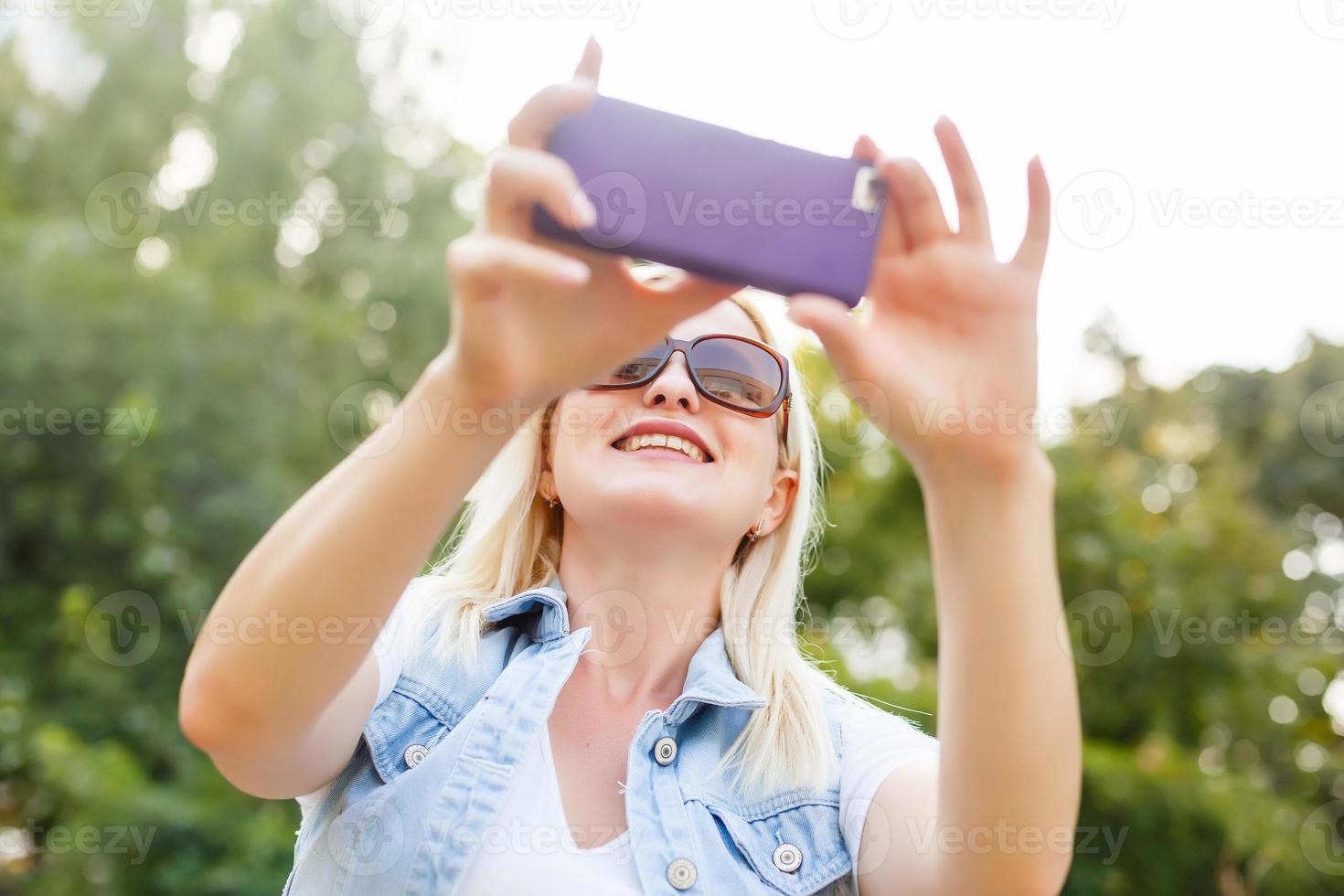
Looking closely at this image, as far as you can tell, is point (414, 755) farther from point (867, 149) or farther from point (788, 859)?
point (867, 149)

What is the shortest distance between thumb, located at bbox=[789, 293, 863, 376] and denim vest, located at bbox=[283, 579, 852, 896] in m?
0.88

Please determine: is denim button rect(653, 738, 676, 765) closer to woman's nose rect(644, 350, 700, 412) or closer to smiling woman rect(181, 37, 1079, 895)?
smiling woman rect(181, 37, 1079, 895)

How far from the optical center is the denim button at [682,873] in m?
1.66

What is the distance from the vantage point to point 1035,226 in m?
1.25

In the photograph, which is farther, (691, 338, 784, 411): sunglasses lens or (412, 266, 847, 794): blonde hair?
(691, 338, 784, 411): sunglasses lens

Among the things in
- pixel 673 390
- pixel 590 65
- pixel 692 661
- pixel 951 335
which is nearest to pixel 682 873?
pixel 692 661

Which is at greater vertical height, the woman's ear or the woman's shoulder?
the woman's ear

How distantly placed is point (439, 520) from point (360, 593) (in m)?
0.13

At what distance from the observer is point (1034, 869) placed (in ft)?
4.29

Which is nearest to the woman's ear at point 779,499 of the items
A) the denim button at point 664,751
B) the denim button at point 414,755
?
the denim button at point 664,751

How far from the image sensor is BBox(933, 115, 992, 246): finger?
4.17ft

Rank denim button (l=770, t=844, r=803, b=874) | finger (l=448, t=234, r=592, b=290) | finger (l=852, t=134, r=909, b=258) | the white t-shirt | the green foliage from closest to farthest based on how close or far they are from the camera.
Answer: finger (l=448, t=234, r=592, b=290), finger (l=852, t=134, r=909, b=258), the white t-shirt, denim button (l=770, t=844, r=803, b=874), the green foliage

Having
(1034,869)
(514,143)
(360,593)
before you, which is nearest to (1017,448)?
(1034,869)

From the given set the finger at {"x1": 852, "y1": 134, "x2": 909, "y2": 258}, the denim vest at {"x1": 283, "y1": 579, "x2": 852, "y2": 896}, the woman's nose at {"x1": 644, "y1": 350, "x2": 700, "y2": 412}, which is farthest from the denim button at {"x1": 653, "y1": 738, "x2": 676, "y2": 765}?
the finger at {"x1": 852, "y1": 134, "x2": 909, "y2": 258}
